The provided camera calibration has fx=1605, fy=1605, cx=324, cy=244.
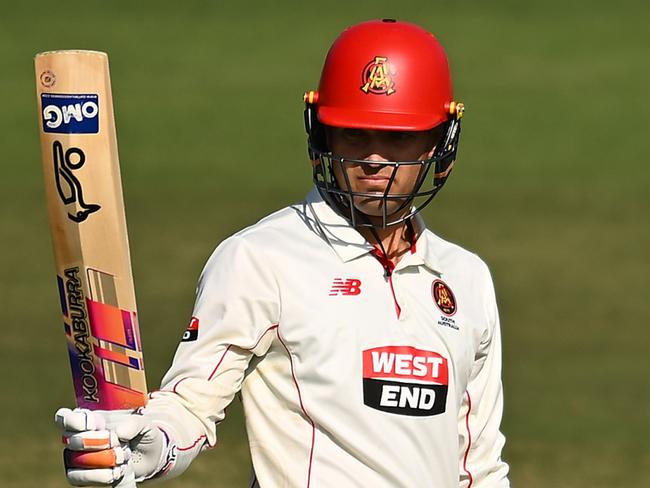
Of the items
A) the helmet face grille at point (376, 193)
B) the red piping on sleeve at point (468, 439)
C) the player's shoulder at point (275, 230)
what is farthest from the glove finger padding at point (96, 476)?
the red piping on sleeve at point (468, 439)

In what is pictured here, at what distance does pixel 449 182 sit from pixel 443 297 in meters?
10.9

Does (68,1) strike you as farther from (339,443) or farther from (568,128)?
(339,443)

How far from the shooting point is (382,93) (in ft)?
14.4

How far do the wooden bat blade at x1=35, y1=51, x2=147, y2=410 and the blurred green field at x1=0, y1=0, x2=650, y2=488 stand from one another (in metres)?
4.47

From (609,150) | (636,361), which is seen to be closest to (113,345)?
(636,361)

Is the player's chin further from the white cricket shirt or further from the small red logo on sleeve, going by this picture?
the small red logo on sleeve

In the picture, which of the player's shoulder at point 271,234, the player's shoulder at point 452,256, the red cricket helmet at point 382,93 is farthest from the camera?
the player's shoulder at point 452,256

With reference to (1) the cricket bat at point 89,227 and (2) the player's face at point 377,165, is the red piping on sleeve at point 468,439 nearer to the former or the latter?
(2) the player's face at point 377,165

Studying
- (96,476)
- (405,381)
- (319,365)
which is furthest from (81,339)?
(405,381)

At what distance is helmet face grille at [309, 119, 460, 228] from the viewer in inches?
167

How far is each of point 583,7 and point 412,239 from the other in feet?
61.2

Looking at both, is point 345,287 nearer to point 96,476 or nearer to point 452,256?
point 452,256

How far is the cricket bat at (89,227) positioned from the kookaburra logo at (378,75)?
97 centimetres

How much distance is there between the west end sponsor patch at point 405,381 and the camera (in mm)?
4113
